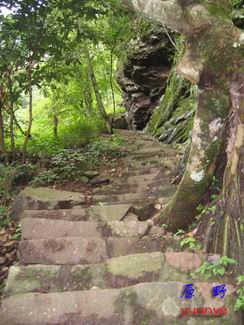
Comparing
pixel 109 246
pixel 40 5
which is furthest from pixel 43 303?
pixel 40 5

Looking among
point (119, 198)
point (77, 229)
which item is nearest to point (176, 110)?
point (119, 198)

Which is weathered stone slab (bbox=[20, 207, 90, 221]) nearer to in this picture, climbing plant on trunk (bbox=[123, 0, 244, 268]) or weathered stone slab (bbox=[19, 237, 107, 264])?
weathered stone slab (bbox=[19, 237, 107, 264])

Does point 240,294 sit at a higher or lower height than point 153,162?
lower

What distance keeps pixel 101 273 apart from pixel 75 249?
509mm

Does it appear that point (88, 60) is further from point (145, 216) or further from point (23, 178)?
point (145, 216)

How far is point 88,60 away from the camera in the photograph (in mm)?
11586

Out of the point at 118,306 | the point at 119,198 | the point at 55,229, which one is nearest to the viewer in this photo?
the point at 118,306

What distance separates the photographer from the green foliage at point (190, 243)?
3617mm

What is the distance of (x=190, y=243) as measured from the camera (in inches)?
143

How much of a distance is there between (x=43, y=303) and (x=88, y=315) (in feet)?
1.26

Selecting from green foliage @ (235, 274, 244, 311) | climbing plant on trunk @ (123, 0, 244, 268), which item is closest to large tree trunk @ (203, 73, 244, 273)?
climbing plant on trunk @ (123, 0, 244, 268)

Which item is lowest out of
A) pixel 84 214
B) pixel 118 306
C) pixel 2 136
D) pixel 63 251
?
pixel 118 306

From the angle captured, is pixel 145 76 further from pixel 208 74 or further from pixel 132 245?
pixel 132 245

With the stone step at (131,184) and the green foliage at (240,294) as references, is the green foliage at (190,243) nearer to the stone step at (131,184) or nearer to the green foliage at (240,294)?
the green foliage at (240,294)
